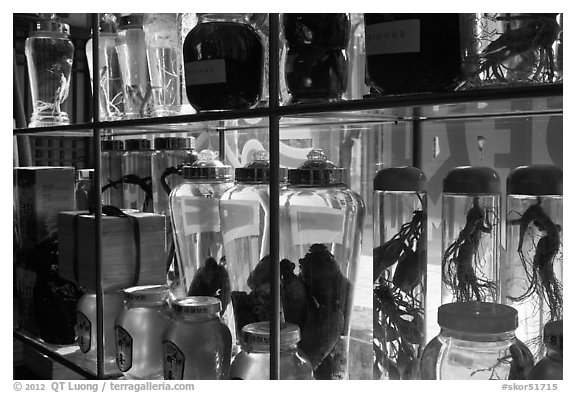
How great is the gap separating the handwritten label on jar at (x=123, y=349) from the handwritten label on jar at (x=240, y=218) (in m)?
0.36

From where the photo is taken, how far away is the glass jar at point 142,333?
4.97ft

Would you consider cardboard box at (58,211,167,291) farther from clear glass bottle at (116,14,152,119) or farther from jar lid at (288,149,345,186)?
jar lid at (288,149,345,186)

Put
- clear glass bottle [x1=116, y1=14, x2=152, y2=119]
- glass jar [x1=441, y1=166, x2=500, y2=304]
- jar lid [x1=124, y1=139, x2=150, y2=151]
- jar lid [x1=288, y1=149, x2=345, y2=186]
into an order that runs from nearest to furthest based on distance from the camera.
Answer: glass jar [x1=441, y1=166, x2=500, y2=304]
jar lid [x1=288, y1=149, x2=345, y2=186]
clear glass bottle [x1=116, y1=14, x2=152, y2=119]
jar lid [x1=124, y1=139, x2=150, y2=151]

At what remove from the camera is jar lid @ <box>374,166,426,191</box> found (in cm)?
115

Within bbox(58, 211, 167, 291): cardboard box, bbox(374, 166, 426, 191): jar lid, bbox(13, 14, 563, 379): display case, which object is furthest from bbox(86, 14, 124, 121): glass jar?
bbox(374, 166, 426, 191): jar lid

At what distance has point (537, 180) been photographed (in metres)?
1.00

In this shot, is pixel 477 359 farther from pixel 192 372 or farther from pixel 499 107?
pixel 192 372

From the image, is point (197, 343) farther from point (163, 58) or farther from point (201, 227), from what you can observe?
point (163, 58)

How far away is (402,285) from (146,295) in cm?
67

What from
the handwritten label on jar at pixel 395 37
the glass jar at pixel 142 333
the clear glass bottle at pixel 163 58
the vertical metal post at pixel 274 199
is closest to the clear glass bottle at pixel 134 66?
the clear glass bottle at pixel 163 58

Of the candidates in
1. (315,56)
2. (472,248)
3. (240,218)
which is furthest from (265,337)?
(315,56)

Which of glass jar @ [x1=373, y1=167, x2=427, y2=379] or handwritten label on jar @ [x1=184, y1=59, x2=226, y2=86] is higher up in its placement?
handwritten label on jar @ [x1=184, y1=59, x2=226, y2=86]

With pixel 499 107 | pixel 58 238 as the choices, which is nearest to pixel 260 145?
pixel 58 238
